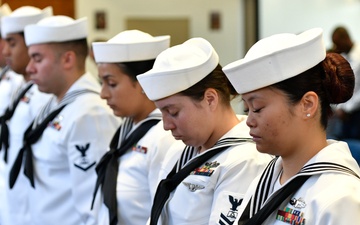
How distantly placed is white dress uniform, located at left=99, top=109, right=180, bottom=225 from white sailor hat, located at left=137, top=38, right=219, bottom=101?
18.4 inches

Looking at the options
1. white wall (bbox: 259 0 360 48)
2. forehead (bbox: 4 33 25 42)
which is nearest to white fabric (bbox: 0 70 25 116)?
forehead (bbox: 4 33 25 42)

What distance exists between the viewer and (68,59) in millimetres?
3516

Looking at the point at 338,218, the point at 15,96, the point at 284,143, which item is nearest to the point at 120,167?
the point at 284,143

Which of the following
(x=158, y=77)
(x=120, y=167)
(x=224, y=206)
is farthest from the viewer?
(x=120, y=167)

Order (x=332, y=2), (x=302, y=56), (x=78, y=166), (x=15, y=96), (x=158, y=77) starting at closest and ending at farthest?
(x=302, y=56) → (x=158, y=77) → (x=78, y=166) → (x=15, y=96) → (x=332, y=2)

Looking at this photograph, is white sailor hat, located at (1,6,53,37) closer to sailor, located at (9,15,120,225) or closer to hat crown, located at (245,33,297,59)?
sailor, located at (9,15,120,225)

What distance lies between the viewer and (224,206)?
7.08ft

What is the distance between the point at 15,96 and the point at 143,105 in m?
1.77

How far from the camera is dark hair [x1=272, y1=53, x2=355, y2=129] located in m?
1.83

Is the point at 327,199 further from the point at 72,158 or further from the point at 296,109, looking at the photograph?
the point at 72,158

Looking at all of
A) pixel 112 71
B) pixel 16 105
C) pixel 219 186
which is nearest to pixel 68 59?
pixel 112 71

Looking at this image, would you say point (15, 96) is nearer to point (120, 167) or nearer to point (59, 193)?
point (59, 193)

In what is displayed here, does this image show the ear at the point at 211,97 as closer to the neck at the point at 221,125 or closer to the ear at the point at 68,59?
the neck at the point at 221,125

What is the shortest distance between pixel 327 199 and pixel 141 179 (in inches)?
48.4
